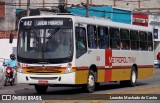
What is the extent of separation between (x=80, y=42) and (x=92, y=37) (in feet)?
3.70

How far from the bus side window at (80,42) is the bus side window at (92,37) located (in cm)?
42

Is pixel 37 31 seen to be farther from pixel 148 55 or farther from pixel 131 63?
pixel 148 55

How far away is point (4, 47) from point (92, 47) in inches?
792

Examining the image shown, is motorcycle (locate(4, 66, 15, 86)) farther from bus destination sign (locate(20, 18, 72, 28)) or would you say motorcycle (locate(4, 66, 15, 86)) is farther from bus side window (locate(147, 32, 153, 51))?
bus side window (locate(147, 32, 153, 51))

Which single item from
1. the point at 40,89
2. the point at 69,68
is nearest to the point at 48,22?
the point at 69,68

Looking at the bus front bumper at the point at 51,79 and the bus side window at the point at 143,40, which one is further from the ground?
the bus side window at the point at 143,40

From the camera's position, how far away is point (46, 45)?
61.1 feet

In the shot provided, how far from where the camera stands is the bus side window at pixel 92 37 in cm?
1991

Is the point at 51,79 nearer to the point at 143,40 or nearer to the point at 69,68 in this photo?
the point at 69,68

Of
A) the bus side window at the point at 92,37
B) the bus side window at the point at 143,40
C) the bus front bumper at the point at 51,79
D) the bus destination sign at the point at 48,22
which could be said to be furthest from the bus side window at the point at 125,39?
the bus front bumper at the point at 51,79

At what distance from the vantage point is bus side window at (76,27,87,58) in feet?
61.8

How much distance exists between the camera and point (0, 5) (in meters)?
47.9

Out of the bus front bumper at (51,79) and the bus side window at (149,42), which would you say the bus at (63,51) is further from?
the bus side window at (149,42)

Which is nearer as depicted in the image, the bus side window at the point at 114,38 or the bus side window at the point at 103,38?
Answer: the bus side window at the point at 103,38
